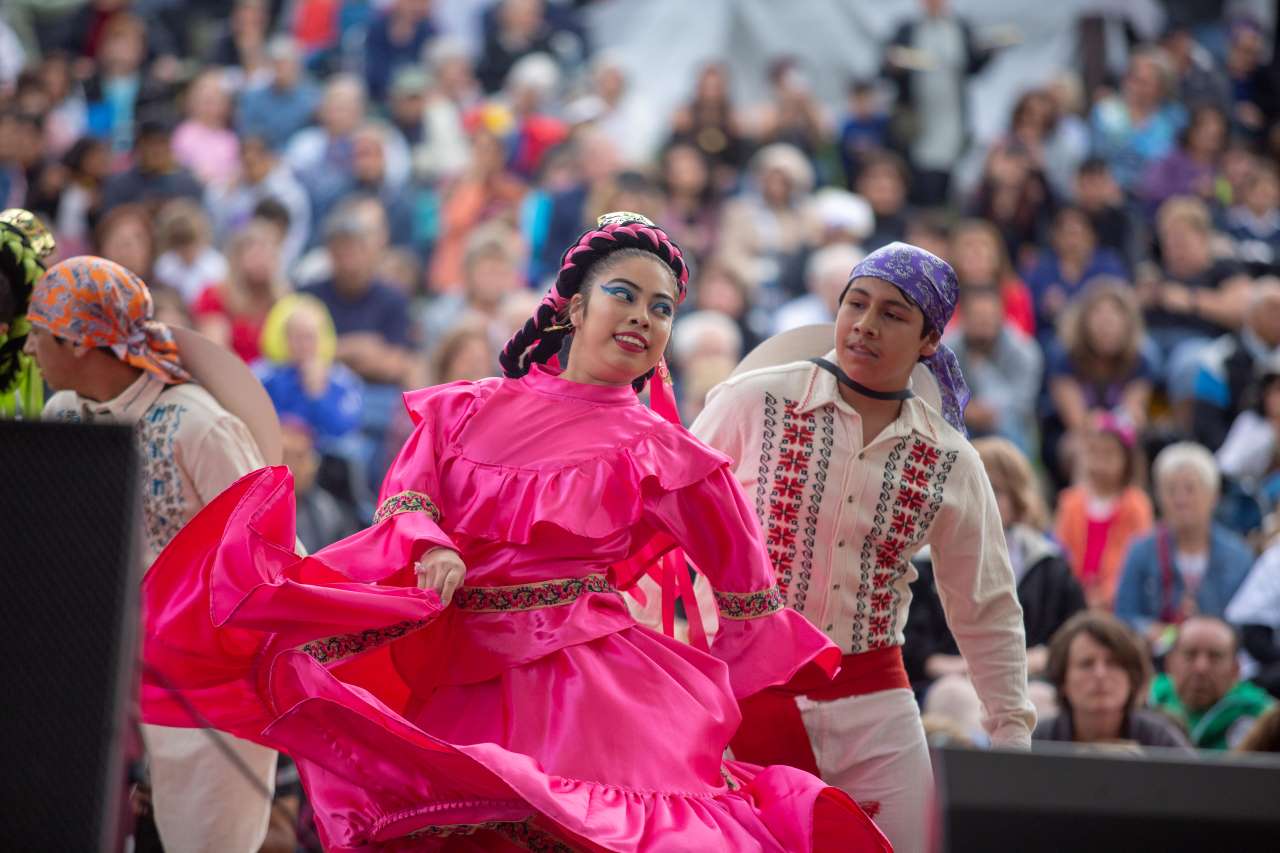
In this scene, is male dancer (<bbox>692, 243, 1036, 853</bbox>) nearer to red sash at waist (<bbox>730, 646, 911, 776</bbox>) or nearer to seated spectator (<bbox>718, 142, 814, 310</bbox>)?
red sash at waist (<bbox>730, 646, 911, 776</bbox>)

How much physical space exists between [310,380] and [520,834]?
215 inches

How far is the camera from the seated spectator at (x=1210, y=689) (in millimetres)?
6422

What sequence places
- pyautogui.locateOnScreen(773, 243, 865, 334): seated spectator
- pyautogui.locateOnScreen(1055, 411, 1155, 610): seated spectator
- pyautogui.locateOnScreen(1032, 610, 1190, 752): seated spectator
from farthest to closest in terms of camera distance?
pyautogui.locateOnScreen(773, 243, 865, 334): seated spectator, pyautogui.locateOnScreen(1055, 411, 1155, 610): seated spectator, pyautogui.locateOnScreen(1032, 610, 1190, 752): seated spectator

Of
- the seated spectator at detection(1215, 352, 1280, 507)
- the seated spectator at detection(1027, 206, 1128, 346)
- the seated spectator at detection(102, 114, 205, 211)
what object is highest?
the seated spectator at detection(102, 114, 205, 211)

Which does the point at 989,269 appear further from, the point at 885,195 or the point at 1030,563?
the point at 1030,563

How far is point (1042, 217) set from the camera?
11781mm

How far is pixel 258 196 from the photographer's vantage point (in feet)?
37.6

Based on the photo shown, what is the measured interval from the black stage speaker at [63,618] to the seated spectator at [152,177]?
8.44 metres

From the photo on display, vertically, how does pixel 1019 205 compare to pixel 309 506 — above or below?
above

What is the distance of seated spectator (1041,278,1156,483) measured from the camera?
9.42 metres

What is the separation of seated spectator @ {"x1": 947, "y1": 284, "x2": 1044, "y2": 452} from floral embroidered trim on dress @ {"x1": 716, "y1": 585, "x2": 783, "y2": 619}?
18.7 ft

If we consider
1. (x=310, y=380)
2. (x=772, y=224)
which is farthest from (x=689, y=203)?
(x=310, y=380)

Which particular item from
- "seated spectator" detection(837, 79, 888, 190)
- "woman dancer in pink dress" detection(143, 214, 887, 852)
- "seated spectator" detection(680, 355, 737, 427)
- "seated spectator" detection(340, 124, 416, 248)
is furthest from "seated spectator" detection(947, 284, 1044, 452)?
"woman dancer in pink dress" detection(143, 214, 887, 852)

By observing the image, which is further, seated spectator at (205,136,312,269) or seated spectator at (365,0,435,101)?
seated spectator at (365,0,435,101)
